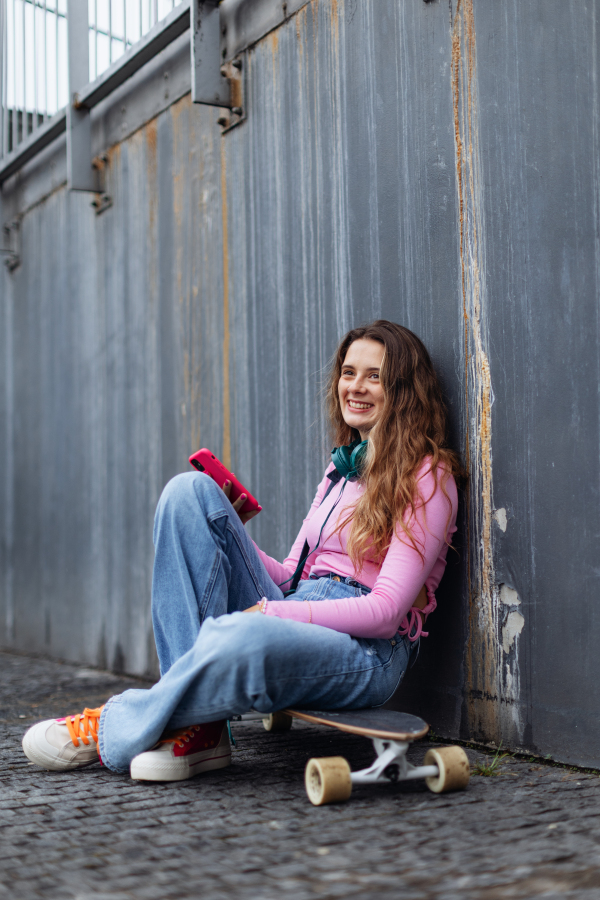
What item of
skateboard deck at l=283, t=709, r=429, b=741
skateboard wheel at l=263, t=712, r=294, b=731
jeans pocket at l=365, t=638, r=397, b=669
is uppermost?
jeans pocket at l=365, t=638, r=397, b=669

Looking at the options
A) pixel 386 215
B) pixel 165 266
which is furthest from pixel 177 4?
pixel 386 215

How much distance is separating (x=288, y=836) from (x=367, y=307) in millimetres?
1799

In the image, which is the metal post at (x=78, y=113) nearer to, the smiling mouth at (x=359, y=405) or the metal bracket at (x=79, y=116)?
the metal bracket at (x=79, y=116)

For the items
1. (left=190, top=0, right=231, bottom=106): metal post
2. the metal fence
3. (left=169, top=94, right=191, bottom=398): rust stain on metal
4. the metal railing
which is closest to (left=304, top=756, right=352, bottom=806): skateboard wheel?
(left=169, top=94, right=191, bottom=398): rust stain on metal

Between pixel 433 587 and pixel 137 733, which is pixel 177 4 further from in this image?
pixel 137 733

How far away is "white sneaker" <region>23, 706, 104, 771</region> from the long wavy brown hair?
0.85 metres

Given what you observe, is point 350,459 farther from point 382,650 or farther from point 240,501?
point 382,650

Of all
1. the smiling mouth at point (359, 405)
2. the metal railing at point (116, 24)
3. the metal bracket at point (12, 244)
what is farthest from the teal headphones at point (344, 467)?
the metal bracket at point (12, 244)

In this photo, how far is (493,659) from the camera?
255 cm

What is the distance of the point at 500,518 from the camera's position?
254 centimetres

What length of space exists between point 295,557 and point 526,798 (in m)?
1.11

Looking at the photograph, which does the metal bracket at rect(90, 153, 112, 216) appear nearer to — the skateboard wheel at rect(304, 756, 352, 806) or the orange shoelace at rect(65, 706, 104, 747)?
the orange shoelace at rect(65, 706, 104, 747)

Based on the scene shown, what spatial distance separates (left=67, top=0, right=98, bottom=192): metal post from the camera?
16.0ft

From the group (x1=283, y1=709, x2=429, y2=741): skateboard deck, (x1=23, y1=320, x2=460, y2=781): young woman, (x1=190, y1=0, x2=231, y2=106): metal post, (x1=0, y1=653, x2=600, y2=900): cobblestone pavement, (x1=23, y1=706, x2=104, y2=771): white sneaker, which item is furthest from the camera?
(x1=190, y1=0, x2=231, y2=106): metal post
